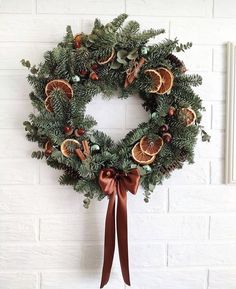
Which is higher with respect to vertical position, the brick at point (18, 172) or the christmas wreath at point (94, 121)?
the christmas wreath at point (94, 121)

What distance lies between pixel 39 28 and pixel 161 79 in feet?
1.26

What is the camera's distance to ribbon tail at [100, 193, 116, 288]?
3.01 feet

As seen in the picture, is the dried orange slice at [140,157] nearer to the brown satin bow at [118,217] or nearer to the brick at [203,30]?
the brown satin bow at [118,217]

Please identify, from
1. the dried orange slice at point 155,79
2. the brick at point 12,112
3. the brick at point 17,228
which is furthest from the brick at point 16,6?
the brick at point 17,228

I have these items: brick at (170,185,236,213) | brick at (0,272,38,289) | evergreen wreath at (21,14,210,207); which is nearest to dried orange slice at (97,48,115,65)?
evergreen wreath at (21,14,210,207)

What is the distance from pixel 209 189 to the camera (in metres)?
1.01

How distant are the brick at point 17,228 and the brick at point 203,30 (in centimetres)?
70

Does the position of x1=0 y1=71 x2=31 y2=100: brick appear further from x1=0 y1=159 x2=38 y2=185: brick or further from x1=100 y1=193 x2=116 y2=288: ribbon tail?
x1=100 y1=193 x2=116 y2=288: ribbon tail

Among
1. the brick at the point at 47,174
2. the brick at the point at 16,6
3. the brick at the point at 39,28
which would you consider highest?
the brick at the point at 16,6

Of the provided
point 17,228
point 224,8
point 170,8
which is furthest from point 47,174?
point 224,8

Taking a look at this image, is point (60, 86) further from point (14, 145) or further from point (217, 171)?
point (217, 171)

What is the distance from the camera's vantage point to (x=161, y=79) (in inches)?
35.0

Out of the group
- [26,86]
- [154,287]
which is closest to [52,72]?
[26,86]

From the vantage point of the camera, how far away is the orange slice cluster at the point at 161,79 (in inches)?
34.9
